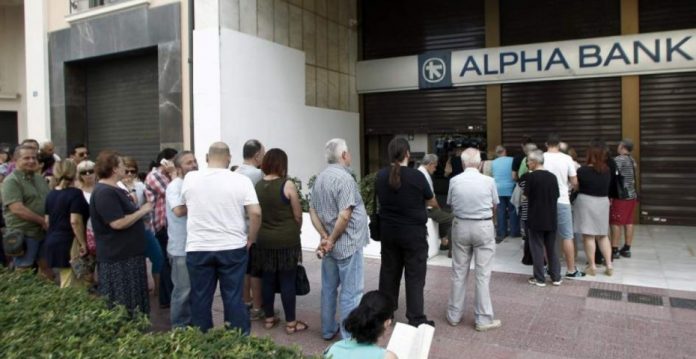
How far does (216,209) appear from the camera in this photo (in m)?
4.02

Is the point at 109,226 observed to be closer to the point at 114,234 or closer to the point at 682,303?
the point at 114,234

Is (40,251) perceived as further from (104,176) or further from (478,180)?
(478,180)

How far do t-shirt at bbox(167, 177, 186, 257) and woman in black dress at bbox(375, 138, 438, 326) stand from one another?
1.79 meters

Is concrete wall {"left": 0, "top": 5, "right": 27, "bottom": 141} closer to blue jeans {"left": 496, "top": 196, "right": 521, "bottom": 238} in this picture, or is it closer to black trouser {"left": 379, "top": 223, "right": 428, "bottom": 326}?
blue jeans {"left": 496, "top": 196, "right": 521, "bottom": 238}

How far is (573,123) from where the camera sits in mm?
10938

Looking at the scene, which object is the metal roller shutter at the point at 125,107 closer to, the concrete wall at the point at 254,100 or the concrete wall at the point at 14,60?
the concrete wall at the point at 254,100

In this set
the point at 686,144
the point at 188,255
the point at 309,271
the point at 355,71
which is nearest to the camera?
the point at 188,255

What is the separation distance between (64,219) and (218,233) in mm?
1741

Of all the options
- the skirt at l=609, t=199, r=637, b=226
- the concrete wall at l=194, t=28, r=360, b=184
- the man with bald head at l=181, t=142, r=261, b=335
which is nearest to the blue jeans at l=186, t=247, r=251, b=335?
the man with bald head at l=181, t=142, r=261, b=335

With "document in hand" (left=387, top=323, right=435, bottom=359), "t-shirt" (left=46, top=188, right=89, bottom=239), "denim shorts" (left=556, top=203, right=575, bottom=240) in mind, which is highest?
"t-shirt" (left=46, top=188, right=89, bottom=239)

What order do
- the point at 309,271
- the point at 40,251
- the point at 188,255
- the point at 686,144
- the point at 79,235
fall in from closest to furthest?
the point at 188,255
the point at 79,235
the point at 40,251
the point at 309,271
the point at 686,144

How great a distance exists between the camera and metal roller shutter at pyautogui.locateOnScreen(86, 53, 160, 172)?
10641 mm

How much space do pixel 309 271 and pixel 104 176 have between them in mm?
3612

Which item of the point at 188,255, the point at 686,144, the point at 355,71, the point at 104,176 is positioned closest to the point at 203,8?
the point at 355,71
